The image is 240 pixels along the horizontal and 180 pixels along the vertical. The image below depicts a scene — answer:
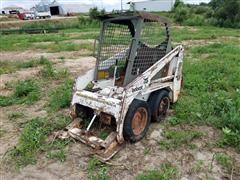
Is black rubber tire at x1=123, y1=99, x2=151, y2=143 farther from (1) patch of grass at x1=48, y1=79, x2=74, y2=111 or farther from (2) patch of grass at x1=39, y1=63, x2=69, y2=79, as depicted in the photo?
(2) patch of grass at x1=39, y1=63, x2=69, y2=79

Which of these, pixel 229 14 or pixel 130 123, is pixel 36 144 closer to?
pixel 130 123

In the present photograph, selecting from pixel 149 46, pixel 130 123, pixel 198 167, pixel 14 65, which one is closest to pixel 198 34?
pixel 14 65

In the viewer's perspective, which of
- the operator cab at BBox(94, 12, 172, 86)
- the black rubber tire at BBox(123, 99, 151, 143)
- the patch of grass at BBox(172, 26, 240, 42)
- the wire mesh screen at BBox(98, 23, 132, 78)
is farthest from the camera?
the patch of grass at BBox(172, 26, 240, 42)

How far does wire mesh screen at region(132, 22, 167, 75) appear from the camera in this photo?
12.2 ft

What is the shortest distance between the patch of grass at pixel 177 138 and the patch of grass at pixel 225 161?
419mm

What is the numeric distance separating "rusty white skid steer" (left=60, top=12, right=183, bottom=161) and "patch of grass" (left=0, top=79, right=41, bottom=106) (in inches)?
63.7

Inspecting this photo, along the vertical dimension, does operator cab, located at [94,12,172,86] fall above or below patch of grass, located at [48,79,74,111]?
above

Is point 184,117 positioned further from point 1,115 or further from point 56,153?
point 1,115

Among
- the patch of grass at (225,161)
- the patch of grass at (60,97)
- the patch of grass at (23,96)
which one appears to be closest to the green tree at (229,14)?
the patch of grass at (60,97)

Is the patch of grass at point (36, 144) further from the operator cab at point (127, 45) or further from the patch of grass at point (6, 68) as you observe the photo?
the patch of grass at point (6, 68)

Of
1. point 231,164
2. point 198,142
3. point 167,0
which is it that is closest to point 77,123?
point 198,142

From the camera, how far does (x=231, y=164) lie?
3.11 m

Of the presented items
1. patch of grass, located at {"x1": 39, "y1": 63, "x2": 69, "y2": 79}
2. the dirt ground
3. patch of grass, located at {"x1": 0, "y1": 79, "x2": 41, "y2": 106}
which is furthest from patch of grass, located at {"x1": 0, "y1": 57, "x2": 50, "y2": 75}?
the dirt ground

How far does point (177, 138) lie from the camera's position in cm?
361
